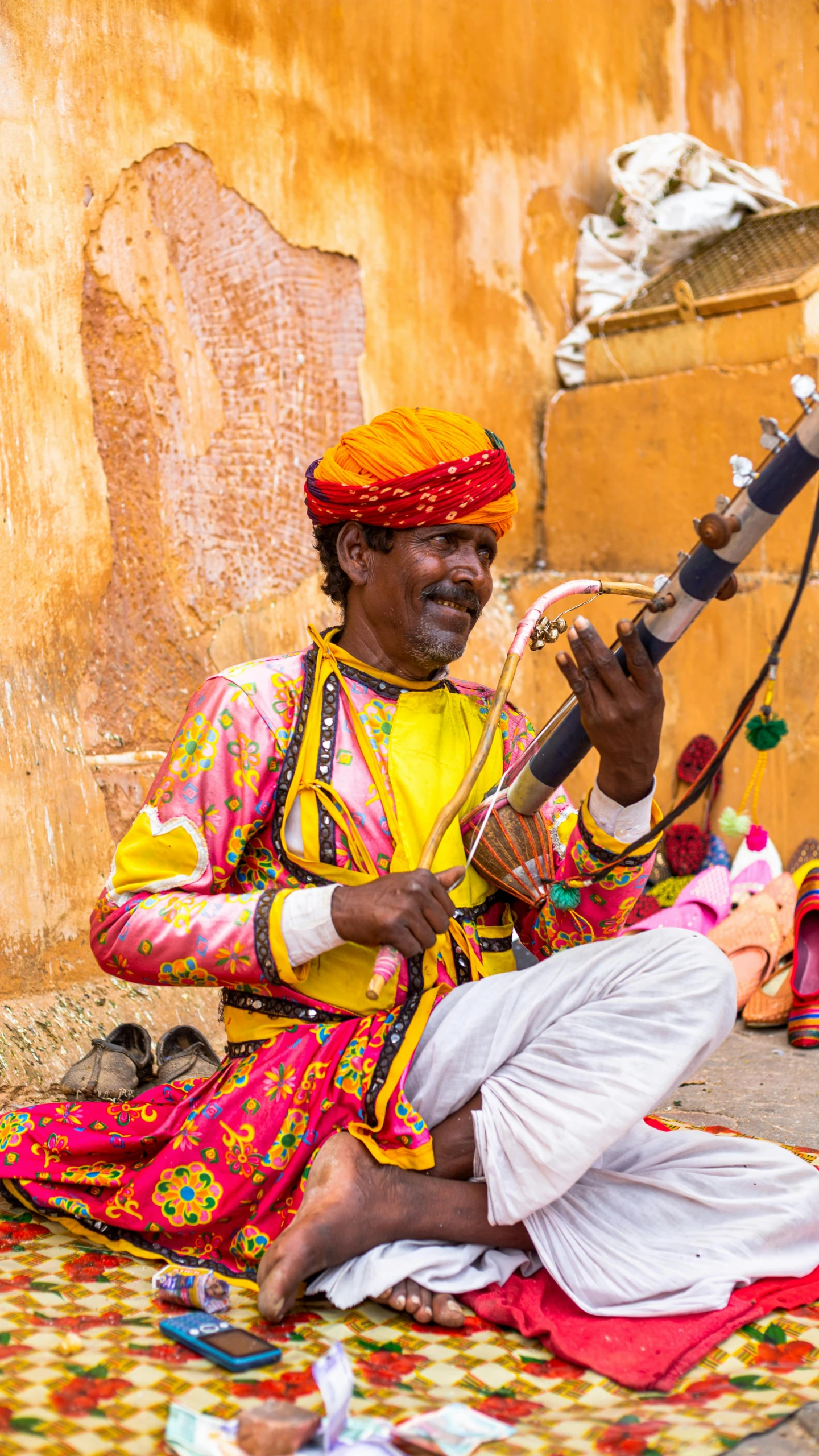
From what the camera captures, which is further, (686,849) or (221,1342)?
(686,849)

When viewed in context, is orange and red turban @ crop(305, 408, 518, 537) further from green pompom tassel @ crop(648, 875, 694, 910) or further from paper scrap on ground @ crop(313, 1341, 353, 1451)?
green pompom tassel @ crop(648, 875, 694, 910)

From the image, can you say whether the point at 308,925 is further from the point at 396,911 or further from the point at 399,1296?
the point at 399,1296

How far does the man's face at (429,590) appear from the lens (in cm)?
254

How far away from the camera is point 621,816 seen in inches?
91.0

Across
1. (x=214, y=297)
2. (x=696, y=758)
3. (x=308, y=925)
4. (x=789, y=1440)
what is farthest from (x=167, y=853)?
(x=696, y=758)

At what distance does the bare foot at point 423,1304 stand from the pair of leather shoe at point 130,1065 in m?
0.99

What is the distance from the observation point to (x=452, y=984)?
2.47m

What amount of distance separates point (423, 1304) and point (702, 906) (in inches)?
106

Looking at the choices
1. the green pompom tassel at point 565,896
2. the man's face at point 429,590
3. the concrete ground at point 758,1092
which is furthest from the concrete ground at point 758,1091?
the man's face at point 429,590

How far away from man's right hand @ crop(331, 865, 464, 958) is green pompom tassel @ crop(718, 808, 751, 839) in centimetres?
275

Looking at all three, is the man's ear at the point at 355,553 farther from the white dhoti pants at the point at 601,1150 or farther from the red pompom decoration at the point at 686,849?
the red pompom decoration at the point at 686,849

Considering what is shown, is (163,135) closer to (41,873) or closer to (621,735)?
(41,873)

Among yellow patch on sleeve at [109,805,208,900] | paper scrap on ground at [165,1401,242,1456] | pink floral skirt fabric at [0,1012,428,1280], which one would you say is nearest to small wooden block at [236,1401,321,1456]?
paper scrap on ground at [165,1401,242,1456]

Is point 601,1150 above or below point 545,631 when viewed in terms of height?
below
